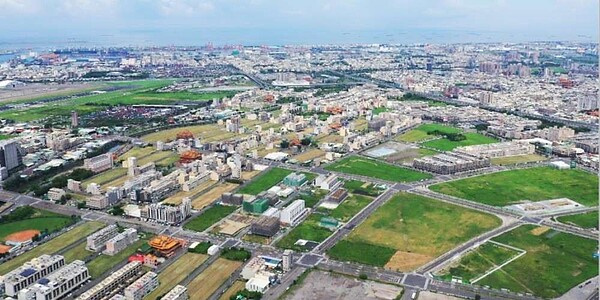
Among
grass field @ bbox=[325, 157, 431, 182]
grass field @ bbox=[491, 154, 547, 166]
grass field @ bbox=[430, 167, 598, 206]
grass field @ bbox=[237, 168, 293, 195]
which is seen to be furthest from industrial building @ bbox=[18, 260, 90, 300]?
grass field @ bbox=[491, 154, 547, 166]

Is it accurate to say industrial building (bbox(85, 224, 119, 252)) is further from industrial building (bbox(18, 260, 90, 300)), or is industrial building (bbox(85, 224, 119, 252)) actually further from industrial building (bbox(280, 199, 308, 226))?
industrial building (bbox(280, 199, 308, 226))

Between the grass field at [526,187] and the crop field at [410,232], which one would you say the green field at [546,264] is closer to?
the crop field at [410,232]

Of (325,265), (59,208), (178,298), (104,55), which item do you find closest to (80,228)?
(59,208)

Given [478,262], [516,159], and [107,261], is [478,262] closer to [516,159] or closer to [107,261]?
[107,261]

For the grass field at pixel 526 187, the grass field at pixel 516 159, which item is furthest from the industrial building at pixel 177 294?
the grass field at pixel 516 159

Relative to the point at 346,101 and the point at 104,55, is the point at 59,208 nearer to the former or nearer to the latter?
the point at 346,101
